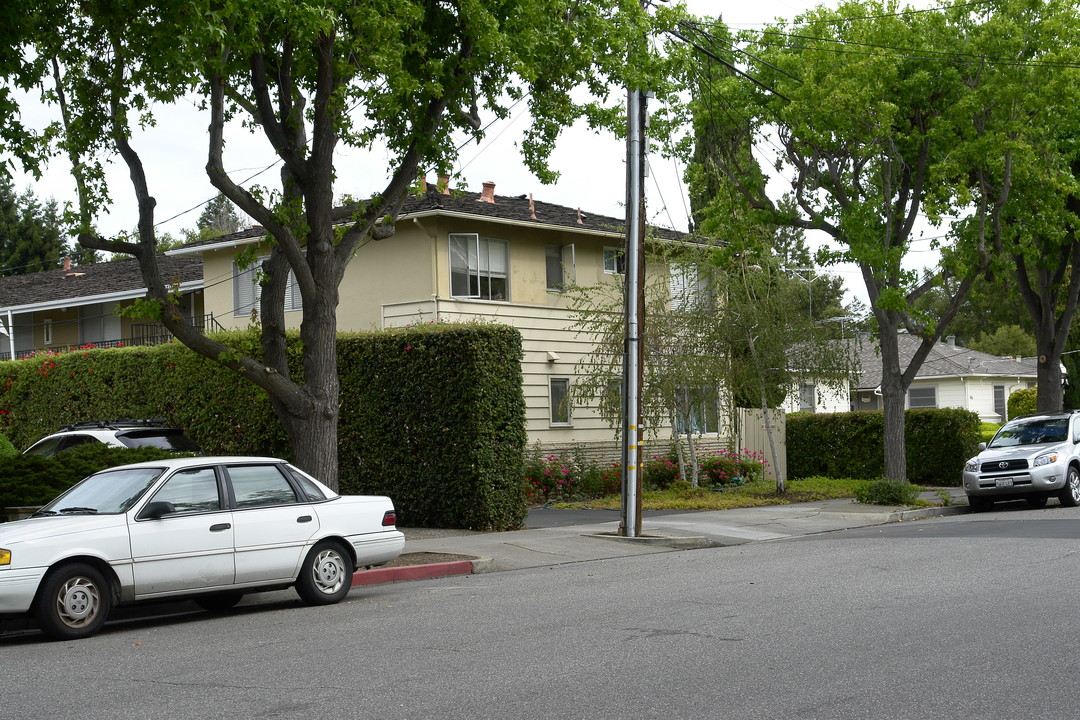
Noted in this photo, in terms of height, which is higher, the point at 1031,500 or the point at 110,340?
the point at 110,340

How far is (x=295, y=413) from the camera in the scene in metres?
14.0

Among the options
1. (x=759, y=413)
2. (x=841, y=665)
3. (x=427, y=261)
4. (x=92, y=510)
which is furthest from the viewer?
(x=759, y=413)

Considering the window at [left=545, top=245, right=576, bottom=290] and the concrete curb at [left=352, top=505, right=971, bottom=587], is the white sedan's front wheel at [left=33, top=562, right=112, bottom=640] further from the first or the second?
the window at [left=545, top=245, right=576, bottom=290]

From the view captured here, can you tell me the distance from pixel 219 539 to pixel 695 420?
653 inches

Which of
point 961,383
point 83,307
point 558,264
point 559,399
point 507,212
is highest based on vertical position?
point 507,212

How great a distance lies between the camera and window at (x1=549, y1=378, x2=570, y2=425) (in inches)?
1037

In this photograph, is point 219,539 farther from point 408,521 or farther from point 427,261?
point 427,261

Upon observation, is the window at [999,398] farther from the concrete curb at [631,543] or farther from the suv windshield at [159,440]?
the suv windshield at [159,440]

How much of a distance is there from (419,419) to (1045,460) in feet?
Result: 38.1

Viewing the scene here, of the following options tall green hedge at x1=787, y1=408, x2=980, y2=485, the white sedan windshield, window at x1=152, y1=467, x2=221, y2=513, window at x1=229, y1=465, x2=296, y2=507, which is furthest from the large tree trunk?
the white sedan windshield

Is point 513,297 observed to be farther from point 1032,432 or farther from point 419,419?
point 1032,432

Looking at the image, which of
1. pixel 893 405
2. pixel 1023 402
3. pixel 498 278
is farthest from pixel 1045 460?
pixel 1023 402

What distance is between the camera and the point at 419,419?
1816 centimetres

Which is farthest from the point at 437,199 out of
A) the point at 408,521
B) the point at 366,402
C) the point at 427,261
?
the point at 408,521
